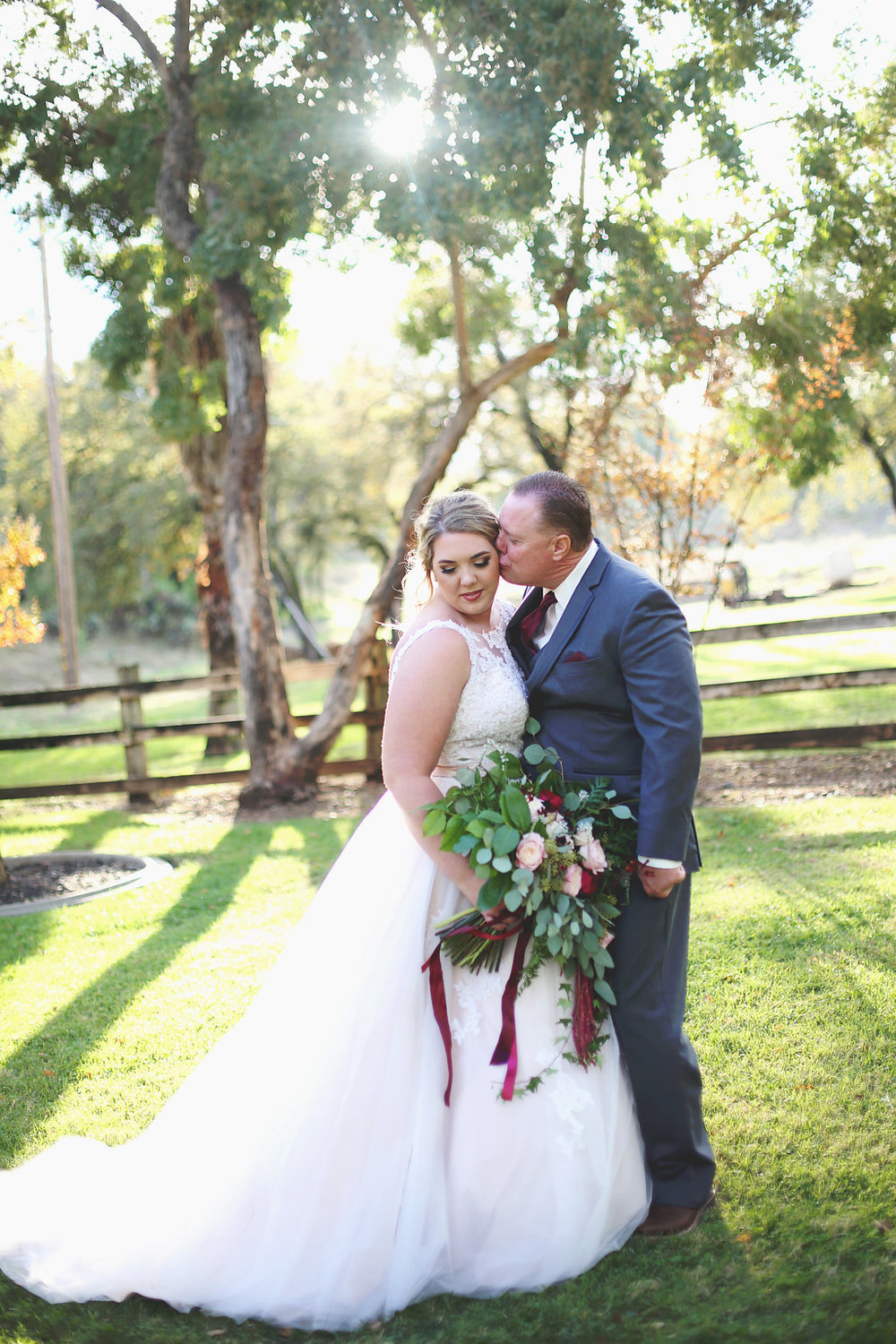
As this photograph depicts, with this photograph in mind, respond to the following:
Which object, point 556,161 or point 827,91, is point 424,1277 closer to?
point 556,161

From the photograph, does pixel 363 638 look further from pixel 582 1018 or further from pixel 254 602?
pixel 582 1018

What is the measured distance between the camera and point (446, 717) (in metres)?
3.13

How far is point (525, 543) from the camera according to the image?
10.5ft

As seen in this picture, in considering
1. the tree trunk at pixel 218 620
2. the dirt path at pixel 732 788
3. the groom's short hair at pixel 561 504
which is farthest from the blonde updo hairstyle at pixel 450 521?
the tree trunk at pixel 218 620

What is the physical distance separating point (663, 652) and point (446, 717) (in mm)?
671

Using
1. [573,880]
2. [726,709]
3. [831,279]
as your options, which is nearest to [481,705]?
[573,880]

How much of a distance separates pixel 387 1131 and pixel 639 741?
1361 millimetres

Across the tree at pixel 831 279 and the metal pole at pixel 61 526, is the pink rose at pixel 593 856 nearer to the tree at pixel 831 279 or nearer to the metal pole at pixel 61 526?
the tree at pixel 831 279

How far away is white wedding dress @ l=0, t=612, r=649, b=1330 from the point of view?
288cm

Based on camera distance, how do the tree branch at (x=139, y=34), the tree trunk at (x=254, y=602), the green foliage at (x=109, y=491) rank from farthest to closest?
the green foliage at (x=109, y=491) → the tree trunk at (x=254, y=602) → the tree branch at (x=139, y=34)

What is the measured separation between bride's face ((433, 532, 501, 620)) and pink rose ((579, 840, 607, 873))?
2.69 ft

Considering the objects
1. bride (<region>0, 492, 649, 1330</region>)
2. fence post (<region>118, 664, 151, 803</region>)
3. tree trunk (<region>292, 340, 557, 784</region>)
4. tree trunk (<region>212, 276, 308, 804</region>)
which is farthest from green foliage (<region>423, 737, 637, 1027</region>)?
fence post (<region>118, 664, 151, 803</region>)

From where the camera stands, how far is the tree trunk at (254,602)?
10.3 metres

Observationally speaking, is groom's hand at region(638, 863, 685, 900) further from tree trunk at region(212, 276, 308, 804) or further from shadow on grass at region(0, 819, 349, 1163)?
tree trunk at region(212, 276, 308, 804)
